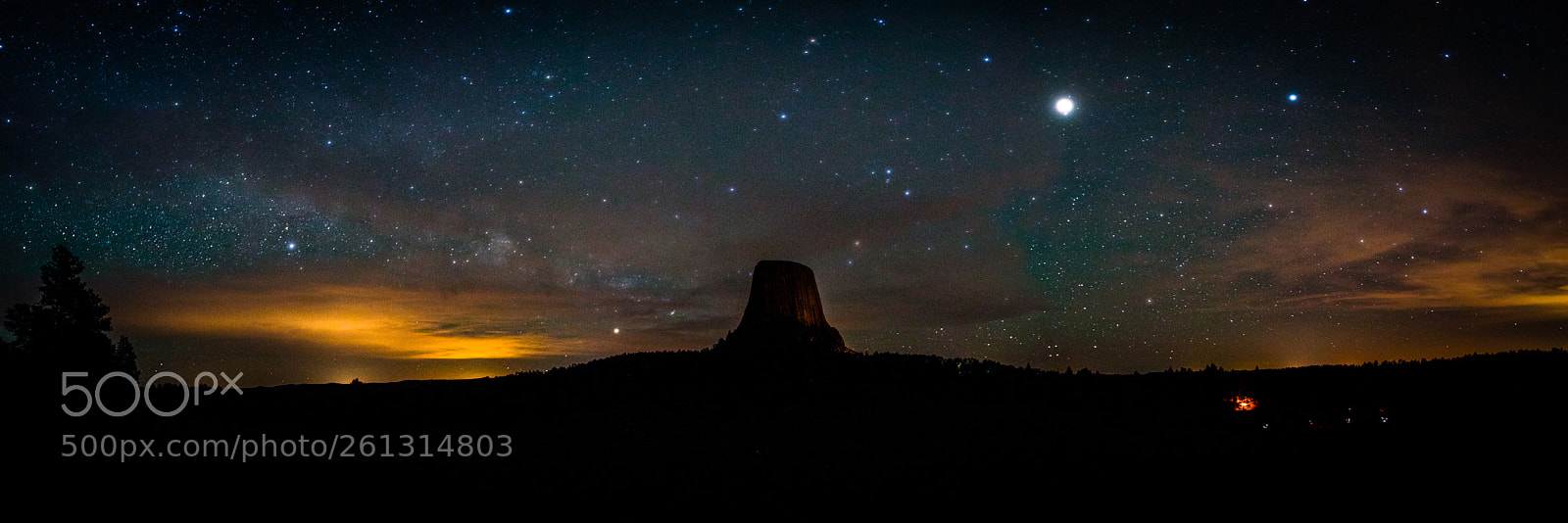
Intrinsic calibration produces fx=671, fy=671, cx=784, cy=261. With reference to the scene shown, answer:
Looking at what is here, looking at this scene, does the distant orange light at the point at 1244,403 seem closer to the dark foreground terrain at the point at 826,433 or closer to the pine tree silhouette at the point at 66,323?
the dark foreground terrain at the point at 826,433

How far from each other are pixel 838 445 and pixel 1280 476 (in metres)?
6.24

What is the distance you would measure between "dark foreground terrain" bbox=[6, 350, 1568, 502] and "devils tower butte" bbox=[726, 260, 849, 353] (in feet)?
4.71

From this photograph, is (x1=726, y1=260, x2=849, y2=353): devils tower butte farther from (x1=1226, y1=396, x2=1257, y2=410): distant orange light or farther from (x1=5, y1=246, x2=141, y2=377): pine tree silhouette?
(x1=5, y1=246, x2=141, y2=377): pine tree silhouette

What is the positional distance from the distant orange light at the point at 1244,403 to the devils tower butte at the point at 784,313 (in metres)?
9.78

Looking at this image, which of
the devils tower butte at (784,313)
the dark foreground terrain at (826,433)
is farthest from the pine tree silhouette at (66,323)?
the devils tower butte at (784,313)

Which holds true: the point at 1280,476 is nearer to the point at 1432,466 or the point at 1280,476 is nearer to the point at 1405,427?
the point at 1432,466

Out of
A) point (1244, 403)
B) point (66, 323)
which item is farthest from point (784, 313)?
point (66, 323)

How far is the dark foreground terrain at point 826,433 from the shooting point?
8.86m

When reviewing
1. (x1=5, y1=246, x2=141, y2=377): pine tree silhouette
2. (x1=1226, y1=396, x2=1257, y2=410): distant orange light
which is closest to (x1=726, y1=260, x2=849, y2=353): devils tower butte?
(x1=1226, y1=396, x2=1257, y2=410): distant orange light

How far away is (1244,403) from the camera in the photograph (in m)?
14.4

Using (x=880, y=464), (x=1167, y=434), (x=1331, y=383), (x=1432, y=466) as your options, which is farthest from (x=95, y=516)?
(x=1331, y=383)

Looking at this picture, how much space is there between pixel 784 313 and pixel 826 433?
27.5 feet

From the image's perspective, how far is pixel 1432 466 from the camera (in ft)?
29.0

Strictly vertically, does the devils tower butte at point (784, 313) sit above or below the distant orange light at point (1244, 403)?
above
